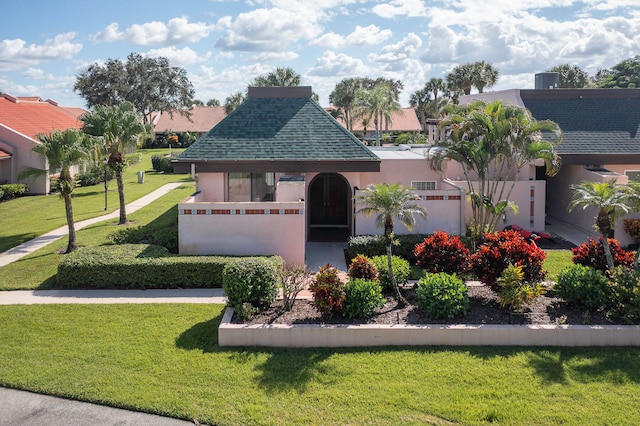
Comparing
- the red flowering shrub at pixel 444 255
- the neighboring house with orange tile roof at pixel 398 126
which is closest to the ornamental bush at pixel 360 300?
the red flowering shrub at pixel 444 255

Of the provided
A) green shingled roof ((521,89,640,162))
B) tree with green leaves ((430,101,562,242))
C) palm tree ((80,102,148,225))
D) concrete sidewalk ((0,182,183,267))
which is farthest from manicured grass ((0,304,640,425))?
green shingled roof ((521,89,640,162))

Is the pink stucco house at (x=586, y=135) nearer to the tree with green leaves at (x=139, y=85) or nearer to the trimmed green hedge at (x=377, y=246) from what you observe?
the trimmed green hedge at (x=377, y=246)

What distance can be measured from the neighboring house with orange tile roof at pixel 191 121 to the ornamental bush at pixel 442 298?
64693 millimetres

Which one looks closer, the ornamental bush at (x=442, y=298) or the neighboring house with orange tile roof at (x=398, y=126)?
the ornamental bush at (x=442, y=298)

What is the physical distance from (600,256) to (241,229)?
933cm

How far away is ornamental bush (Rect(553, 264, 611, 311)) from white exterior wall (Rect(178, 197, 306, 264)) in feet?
23.6

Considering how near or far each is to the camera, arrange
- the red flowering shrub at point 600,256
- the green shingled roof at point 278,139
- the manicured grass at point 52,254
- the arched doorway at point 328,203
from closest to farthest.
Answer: the red flowering shrub at point 600,256 < the manicured grass at point 52,254 < the green shingled roof at point 278,139 < the arched doorway at point 328,203

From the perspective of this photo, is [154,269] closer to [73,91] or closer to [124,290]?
[124,290]

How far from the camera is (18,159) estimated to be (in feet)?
104

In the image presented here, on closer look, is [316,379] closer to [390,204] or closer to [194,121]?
[390,204]

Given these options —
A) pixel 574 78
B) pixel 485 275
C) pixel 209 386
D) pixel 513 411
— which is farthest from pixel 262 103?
pixel 574 78

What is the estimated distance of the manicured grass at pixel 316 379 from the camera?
8.07 metres

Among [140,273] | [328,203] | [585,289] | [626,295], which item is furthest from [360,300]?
[328,203]

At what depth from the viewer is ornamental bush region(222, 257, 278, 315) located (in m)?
11.1
